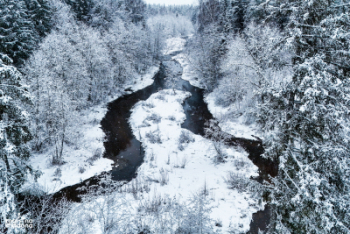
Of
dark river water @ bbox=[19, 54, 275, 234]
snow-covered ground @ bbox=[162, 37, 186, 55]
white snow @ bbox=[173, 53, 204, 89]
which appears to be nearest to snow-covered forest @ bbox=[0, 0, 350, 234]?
dark river water @ bbox=[19, 54, 275, 234]

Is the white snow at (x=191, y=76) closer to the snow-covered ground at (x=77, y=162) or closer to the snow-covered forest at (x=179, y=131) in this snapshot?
the snow-covered forest at (x=179, y=131)

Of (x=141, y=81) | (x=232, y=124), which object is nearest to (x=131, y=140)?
(x=232, y=124)

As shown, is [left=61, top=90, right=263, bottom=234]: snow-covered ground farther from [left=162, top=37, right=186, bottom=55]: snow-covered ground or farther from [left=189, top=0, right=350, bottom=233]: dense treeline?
[left=162, top=37, right=186, bottom=55]: snow-covered ground

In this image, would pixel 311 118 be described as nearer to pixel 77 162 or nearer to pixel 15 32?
pixel 77 162

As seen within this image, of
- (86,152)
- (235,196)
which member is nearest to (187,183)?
(235,196)

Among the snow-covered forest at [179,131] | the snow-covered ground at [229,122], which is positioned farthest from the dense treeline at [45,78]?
the snow-covered ground at [229,122]

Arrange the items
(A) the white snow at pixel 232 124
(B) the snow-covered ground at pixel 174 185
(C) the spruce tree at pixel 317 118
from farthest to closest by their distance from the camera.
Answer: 1. (A) the white snow at pixel 232 124
2. (B) the snow-covered ground at pixel 174 185
3. (C) the spruce tree at pixel 317 118

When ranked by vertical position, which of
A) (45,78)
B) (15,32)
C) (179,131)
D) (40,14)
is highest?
(40,14)
